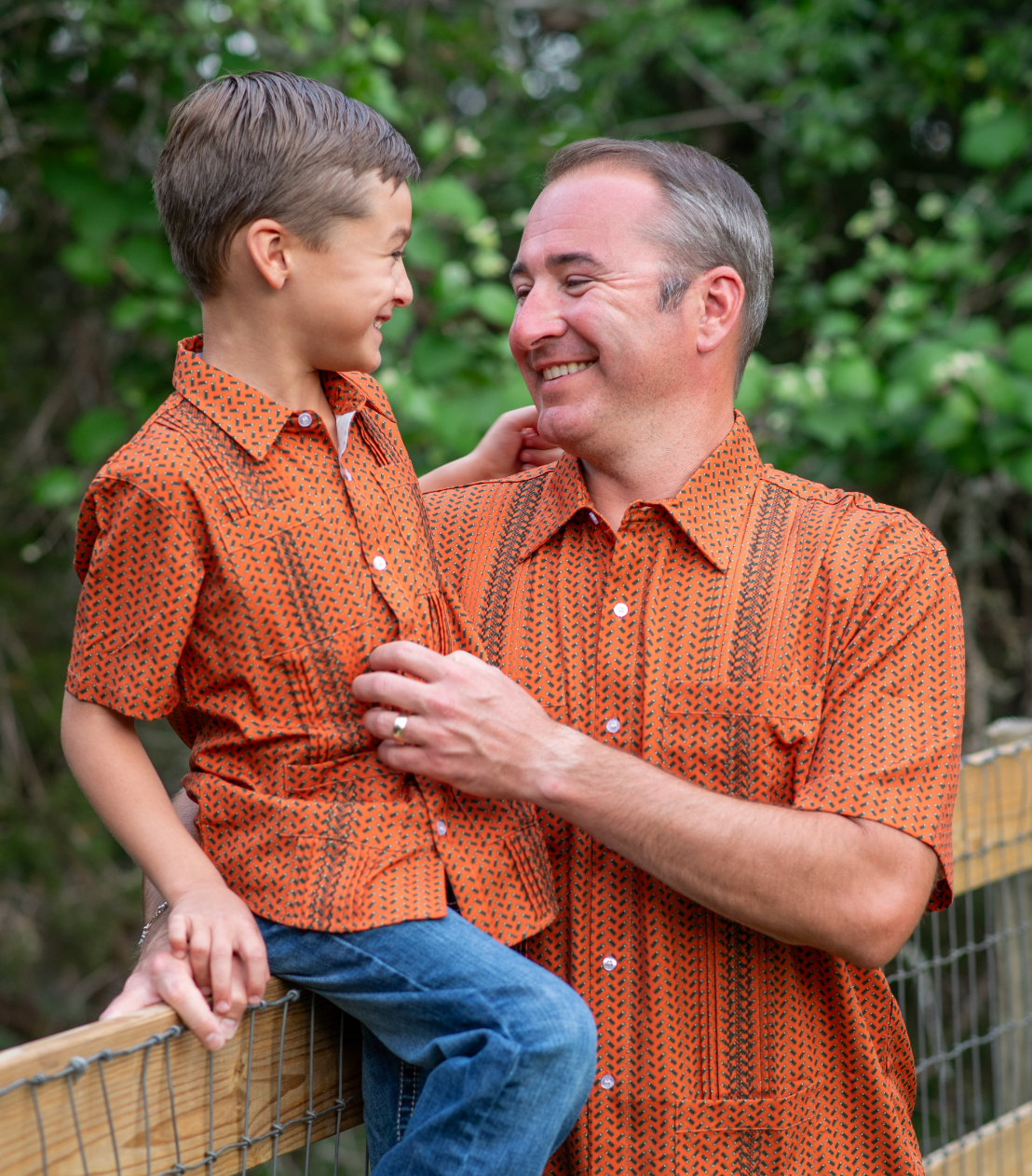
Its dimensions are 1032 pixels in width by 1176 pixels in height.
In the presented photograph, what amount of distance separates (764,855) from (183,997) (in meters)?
0.65

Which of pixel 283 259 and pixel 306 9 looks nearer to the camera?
pixel 283 259

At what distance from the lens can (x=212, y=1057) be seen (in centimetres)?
129

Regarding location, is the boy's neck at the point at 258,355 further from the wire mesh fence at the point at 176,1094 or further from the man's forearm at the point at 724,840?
the wire mesh fence at the point at 176,1094

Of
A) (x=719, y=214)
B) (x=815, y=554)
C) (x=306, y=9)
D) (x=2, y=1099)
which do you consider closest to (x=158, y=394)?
(x=306, y=9)

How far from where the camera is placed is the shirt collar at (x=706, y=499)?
67.0 inches

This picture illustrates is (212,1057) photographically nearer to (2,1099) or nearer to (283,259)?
(2,1099)

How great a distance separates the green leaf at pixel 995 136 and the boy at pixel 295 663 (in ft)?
9.99

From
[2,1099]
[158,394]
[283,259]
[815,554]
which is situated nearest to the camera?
[2,1099]

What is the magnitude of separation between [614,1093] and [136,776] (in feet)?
2.28

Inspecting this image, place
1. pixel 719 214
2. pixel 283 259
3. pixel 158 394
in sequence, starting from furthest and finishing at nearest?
1. pixel 158 394
2. pixel 719 214
3. pixel 283 259

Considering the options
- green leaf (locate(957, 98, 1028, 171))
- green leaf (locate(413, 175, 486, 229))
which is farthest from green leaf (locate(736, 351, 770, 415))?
green leaf (locate(957, 98, 1028, 171))

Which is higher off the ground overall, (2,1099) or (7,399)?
(7,399)

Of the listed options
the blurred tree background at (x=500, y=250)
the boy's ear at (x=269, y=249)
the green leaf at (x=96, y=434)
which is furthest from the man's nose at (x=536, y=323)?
the green leaf at (x=96, y=434)

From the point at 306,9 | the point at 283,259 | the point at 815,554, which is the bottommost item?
the point at 815,554
